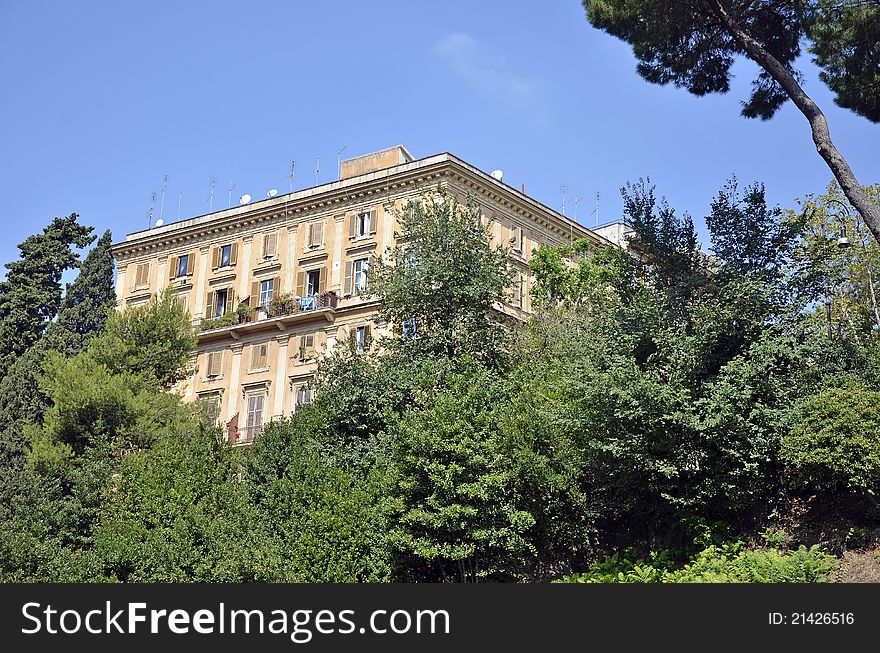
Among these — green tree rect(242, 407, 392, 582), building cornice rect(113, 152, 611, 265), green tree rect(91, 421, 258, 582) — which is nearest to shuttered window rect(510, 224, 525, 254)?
building cornice rect(113, 152, 611, 265)

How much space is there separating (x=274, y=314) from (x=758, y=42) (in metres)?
29.5

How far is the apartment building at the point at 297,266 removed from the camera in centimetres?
4853

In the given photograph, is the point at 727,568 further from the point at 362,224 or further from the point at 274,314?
the point at 274,314

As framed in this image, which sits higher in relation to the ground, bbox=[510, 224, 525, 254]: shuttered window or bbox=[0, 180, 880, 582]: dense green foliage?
bbox=[510, 224, 525, 254]: shuttered window

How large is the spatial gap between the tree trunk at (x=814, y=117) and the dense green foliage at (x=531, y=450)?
2.54 m

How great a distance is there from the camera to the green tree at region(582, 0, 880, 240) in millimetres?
24688

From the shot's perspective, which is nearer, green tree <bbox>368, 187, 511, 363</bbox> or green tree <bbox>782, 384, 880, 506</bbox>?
green tree <bbox>782, 384, 880, 506</bbox>

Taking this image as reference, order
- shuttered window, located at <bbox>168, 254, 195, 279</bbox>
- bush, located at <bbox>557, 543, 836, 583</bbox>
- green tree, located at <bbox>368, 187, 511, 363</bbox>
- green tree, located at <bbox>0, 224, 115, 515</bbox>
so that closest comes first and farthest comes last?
1. bush, located at <bbox>557, 543, 836, 583</bbox>
2. green tree, located at <bbox>368, 187, 511, 363</bbox>
3. green tree, located at <bbox>0, 224, 115, 515</bbox>
4. shuttered window, located at <bbox>168, 254, 195, 279</bbox>

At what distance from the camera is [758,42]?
2602 cm

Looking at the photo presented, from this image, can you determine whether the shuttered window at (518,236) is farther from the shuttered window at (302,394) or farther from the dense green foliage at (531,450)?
the dense green foliage at (531,450)

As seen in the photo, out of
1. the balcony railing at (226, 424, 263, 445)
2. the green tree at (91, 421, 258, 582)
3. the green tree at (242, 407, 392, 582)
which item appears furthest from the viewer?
the balcony railing at (226, 424, 263, 445)

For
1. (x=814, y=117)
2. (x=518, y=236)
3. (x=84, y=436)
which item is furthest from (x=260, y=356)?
(x=814, y=117)

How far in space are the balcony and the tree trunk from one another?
27.0 meters

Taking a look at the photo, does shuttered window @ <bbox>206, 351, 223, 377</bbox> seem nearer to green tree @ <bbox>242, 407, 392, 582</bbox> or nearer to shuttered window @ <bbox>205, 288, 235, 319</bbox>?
shuttered window @ <bbox>205, 288, 235, 319</bbox>
